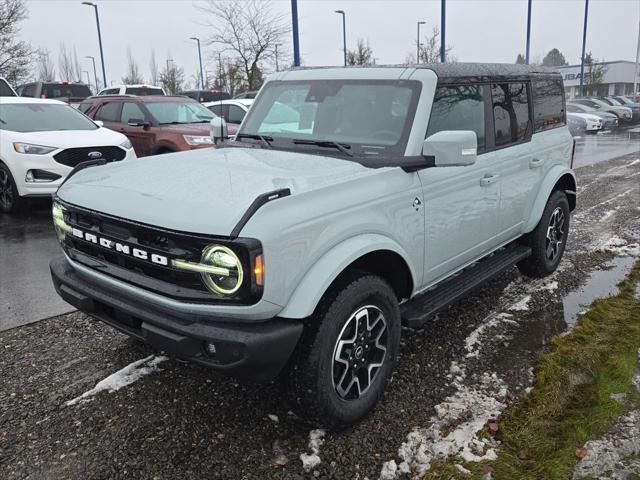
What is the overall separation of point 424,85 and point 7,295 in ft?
13.5

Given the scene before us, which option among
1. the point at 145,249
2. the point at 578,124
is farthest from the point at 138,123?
the point at 578,124

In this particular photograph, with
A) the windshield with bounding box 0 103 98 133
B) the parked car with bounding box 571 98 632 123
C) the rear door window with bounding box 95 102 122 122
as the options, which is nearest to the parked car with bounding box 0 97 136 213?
the windshield with bounding box 0 103 98 133

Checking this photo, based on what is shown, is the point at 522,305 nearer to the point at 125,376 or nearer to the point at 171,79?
the point at 125,376

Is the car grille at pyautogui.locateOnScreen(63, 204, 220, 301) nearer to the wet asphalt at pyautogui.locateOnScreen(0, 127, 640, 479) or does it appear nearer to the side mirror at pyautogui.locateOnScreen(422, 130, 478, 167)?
the wet asphalt at pyautogui.locateOnScreen(0, 127, 640, 479)

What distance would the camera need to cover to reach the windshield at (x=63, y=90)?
18.1m

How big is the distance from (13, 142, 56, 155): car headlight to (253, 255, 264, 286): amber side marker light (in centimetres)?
685

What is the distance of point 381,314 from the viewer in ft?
10.1

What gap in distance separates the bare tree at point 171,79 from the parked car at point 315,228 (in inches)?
1724

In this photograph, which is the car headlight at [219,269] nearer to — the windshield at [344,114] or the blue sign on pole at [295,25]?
the windshield at [344,114]

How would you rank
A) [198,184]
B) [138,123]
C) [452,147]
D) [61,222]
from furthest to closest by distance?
[138,123]
[61,222]
[452,147]
[198,184]

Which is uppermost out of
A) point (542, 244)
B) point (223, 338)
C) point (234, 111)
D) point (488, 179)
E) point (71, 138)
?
point (234, 111)

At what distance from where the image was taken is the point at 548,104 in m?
5.25

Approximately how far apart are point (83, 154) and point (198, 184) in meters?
6.25

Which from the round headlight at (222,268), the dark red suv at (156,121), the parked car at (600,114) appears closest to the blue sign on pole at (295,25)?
the dark red suv at (156,121)
